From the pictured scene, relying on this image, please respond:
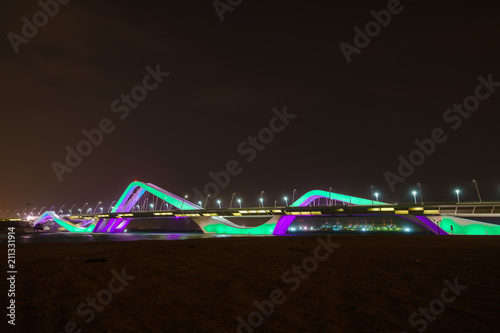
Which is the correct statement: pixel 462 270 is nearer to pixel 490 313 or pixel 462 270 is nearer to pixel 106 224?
pixel 490 313

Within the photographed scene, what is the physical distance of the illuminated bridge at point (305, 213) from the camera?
4259cm

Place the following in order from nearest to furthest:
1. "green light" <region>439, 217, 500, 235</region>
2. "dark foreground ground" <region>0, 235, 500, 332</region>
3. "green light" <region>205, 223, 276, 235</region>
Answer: "dark foreground ground" <region>0, 235, 500, 332</region>
"green light" <region>439, 217, 500, 235</region>
"green light" <region>205, 223, 276, 235</region>

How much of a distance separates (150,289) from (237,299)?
100 inches

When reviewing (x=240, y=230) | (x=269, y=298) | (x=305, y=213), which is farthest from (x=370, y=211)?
(x=269, y=298)

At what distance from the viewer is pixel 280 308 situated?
5750mm

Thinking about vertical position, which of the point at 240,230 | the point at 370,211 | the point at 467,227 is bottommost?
the point at 467,227

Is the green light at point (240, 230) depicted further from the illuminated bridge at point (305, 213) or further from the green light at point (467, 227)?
the green light at point (467, 227)

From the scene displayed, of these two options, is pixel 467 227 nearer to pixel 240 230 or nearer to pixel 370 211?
pixel 370 211

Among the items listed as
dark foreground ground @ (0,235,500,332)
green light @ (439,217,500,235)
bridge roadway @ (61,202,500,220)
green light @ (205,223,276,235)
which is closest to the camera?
dark foreground ground @ (0,235,500,332)

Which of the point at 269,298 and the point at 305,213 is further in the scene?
the point at 305,213

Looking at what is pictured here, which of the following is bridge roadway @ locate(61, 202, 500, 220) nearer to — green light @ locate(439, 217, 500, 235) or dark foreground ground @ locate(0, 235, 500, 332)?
green light @ locate(439, 217, 500, 235)

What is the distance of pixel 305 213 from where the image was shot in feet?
202

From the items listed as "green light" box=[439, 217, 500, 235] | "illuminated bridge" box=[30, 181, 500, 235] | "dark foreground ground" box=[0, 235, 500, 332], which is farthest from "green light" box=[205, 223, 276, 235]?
"dark foreground ground" box=[0, 235, 500, 332]

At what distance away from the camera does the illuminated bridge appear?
4259 centimetres
